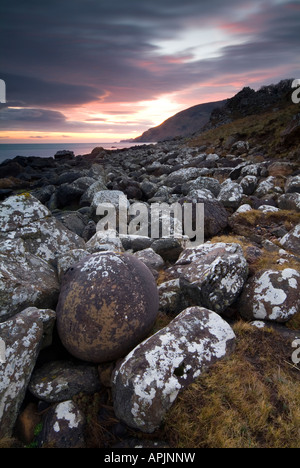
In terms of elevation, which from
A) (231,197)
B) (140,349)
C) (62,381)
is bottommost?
(62,381)

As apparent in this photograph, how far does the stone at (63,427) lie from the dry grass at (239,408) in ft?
3.68

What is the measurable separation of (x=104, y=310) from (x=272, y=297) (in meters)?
3.25

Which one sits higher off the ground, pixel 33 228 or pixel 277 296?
pixel 33 228

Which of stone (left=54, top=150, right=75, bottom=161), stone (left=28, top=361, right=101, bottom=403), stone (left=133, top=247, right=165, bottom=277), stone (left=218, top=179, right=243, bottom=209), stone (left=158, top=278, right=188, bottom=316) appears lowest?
stone (left=28, top=361, right=101, bottom=403)

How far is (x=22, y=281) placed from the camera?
504 cm

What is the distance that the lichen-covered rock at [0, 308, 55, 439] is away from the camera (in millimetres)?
3723

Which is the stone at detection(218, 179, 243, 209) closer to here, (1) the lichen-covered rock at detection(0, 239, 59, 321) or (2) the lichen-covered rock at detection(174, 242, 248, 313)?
(2) the lichen-covered rock at detection(174, 242, 248, 313)

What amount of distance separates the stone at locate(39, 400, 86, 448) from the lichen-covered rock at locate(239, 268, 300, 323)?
352 centimetres

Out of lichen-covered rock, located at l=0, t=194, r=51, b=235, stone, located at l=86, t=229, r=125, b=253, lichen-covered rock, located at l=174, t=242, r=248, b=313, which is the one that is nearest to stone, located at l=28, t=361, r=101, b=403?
lichen-covered rock, located at l=174, t=242, r=248, b=313

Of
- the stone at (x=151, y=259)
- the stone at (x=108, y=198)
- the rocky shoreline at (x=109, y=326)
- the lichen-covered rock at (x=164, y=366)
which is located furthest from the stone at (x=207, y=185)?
the lichen-covered rock at (x=164, y=366)

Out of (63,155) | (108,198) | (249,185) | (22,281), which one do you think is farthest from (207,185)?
(63,155)

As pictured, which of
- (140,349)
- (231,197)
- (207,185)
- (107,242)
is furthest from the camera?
(207,185)

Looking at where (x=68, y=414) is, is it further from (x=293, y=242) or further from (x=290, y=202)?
(x=290, y=202)

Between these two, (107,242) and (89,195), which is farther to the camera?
(89,195)
